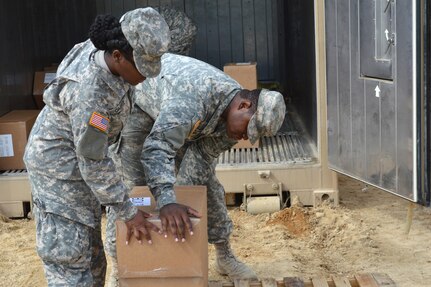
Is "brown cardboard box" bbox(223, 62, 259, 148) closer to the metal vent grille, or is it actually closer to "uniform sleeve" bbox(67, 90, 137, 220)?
the metal vent grille

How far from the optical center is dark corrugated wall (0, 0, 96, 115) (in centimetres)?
643

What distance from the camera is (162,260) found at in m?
2.94

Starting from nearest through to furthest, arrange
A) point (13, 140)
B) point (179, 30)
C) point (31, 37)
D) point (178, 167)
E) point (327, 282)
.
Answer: point (327, 282), point (178, 167), point (13, 140), point (31, 37), point (179, 30)

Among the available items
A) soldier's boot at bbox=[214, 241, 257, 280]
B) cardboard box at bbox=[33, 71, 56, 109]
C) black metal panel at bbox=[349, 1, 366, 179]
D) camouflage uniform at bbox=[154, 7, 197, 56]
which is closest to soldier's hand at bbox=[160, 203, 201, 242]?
soldier's boot at bbox=[214, 241, 257, 280]

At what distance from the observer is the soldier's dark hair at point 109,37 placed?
2711mm

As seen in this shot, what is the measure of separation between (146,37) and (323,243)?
104 inches

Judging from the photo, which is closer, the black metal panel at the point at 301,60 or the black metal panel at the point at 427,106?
the black metal panel at the point at 427,106

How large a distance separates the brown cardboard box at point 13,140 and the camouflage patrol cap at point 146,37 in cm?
322

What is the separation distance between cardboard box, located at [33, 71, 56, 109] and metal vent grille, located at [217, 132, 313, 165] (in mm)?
1946

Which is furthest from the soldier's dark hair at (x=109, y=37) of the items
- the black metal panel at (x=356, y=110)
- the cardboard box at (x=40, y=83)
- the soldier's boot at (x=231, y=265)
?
the cardboard box at (x=40, y=83)

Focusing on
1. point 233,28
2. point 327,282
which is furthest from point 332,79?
point 233,28

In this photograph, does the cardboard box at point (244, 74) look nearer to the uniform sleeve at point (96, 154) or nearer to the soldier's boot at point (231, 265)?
the soldier's boot at point (231, 265)

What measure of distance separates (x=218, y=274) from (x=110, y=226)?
0.86 m

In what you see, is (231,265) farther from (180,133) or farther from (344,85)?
(344,85)
